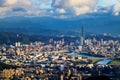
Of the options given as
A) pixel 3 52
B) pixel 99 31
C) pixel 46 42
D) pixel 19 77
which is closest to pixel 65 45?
pixel 46 42

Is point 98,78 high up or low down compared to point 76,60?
up

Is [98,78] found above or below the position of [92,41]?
above

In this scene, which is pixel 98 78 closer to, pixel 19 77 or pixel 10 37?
pixel 19 77

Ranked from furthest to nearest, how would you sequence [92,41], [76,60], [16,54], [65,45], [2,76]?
[92,41] < [65,45] < [16,54] < [76,60] < [2,76]

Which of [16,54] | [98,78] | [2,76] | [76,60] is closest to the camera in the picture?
[98,78]

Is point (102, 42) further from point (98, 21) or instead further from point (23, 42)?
point (98, 21)

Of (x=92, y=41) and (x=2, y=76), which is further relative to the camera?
(x=92, y=41)

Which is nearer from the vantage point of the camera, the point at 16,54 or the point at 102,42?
the point at 16,54

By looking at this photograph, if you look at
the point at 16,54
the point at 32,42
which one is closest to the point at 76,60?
the point at 16,54

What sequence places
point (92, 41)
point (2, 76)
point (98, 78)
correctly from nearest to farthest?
point (98, 78) → point (2, 76) → point (92, 41)
